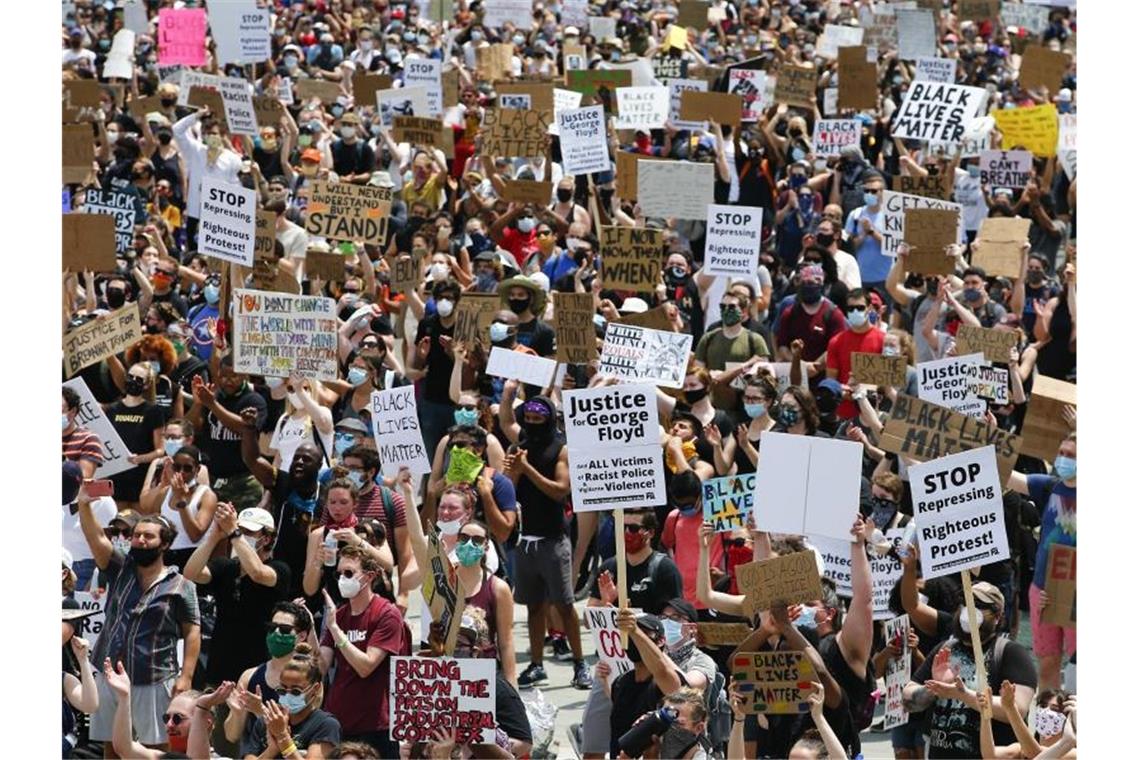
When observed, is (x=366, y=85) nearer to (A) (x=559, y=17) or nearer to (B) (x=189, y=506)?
(A) (x=559, y=17)

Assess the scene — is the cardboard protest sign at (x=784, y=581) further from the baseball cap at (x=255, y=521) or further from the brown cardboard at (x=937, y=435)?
the baseball cap at (x=255, y=521)

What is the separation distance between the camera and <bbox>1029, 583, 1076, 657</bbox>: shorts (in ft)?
33.6

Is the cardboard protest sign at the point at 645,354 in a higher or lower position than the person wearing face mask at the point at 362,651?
higher

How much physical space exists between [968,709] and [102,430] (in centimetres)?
504

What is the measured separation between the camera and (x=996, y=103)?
84.0ft

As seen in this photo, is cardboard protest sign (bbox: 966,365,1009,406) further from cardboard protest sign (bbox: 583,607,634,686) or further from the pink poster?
the pink poster

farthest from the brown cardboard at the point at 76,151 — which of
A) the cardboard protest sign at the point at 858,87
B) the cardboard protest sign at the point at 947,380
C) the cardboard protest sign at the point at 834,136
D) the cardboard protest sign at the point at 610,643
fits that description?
the cardboard protest sign at the point at 610,643

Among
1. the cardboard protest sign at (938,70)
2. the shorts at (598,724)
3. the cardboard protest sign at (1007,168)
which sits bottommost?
the shorts at (598,724)

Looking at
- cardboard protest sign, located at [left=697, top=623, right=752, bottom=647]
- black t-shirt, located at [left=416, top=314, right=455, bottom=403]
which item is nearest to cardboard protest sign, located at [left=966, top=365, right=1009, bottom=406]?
black t-shirt, located at [left=416, top=314, right=455, bottom=403]

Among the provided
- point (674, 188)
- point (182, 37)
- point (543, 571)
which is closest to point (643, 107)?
point (674, 188)

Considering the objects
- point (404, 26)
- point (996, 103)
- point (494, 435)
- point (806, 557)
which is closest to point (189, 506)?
point (494, 435)

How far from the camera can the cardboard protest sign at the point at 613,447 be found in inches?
397

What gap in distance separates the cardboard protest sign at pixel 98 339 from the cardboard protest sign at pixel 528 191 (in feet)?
16.5

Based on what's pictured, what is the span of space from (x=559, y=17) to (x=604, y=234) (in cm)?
1610
